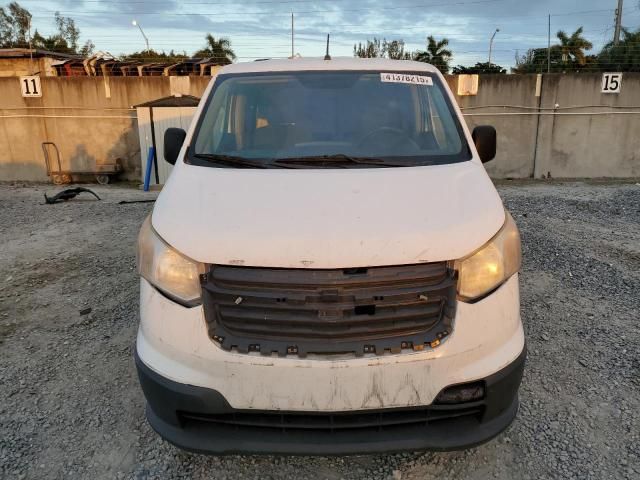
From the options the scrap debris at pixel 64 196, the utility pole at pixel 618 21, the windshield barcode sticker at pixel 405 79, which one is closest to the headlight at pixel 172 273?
the windshield barcode sticker at pixel 405 79

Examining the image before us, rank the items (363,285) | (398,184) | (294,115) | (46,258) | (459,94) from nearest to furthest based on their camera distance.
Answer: (363,285)
(398,184)
(294,115)
(46,258)
(459,94)

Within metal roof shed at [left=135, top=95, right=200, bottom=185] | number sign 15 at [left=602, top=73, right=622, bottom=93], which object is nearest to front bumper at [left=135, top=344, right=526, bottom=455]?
metal roof shed at [left=135, top=95, right=200, bottom=185]

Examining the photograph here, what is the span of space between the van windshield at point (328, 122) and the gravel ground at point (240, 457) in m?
1.62

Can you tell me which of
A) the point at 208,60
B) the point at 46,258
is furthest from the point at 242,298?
the point at 208,60

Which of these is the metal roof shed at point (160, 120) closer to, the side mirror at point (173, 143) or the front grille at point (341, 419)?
the side mirror at point (173, 143)

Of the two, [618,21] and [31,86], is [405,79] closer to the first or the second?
[31,86]

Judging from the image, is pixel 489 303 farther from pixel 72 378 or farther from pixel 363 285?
pixel 72 378

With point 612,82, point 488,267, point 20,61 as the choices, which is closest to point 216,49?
point 20,61

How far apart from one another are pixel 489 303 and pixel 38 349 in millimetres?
3462

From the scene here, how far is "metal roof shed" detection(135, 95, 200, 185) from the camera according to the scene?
12.3 m

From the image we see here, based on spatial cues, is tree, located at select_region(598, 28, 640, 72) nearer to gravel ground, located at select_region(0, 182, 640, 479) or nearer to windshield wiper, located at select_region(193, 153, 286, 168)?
gravel ground, located at select_region(0, 182, 640, 479)

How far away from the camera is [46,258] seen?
620 cm

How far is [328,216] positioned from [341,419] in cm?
88

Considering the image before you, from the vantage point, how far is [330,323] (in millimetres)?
2006
